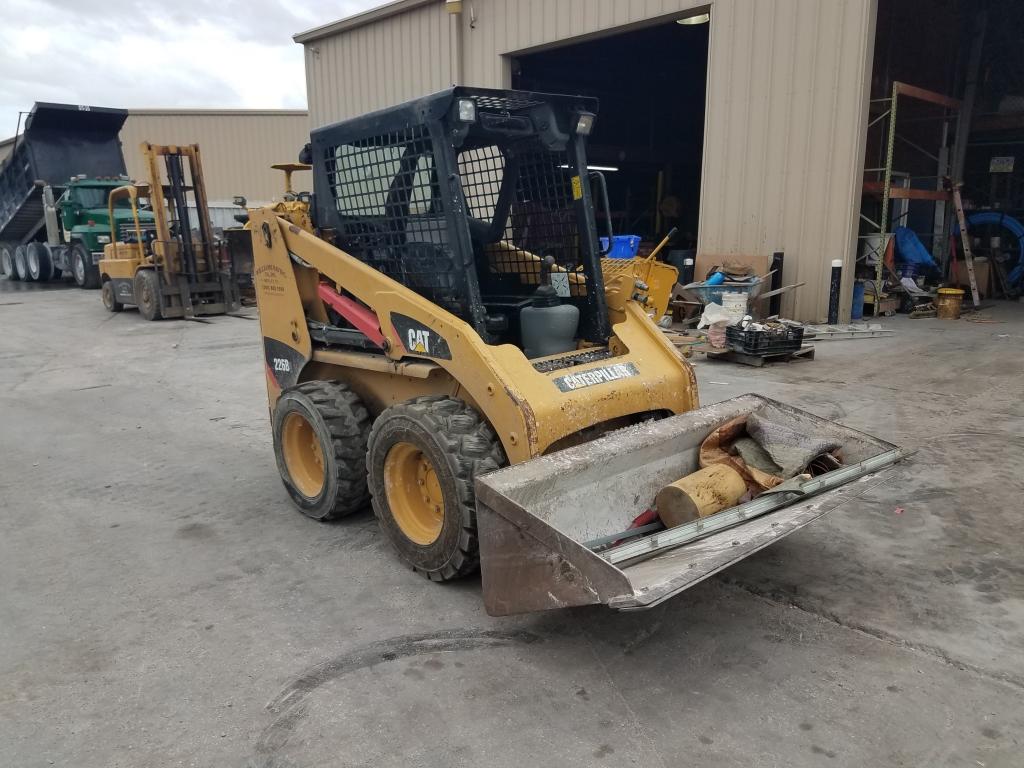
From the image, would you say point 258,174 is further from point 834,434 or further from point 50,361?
point 834,434

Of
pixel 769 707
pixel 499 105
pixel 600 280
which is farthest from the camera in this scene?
pixel 600 280

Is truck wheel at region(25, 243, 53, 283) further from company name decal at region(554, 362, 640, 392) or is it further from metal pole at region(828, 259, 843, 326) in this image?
company name decal at region(554, 362, 640, 392)

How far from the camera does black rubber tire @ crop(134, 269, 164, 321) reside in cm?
1296

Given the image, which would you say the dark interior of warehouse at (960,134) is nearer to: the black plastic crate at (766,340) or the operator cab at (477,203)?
the black plastic crate at (766,340)

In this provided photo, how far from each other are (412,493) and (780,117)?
9.44 m

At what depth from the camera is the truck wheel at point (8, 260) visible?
2077 centimetres

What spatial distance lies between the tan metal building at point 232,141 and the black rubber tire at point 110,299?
1703 cm

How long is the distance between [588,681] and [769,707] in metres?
0.63

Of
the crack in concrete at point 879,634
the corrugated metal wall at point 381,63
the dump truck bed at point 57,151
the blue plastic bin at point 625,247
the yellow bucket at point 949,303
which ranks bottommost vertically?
the crack in concrete at point 879,634

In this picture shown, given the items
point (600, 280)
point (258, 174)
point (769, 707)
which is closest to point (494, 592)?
point (769, 707)

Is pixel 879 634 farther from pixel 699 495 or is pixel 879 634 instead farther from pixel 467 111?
pixel 467 111

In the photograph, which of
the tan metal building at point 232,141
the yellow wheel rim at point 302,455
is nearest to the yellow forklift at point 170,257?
the yellow wheel rim at point 302,455

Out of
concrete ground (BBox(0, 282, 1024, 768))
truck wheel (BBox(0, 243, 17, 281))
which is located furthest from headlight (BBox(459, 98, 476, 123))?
truck wheel (BBox(0, 243, 17, 281))

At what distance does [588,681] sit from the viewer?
9.32ft
